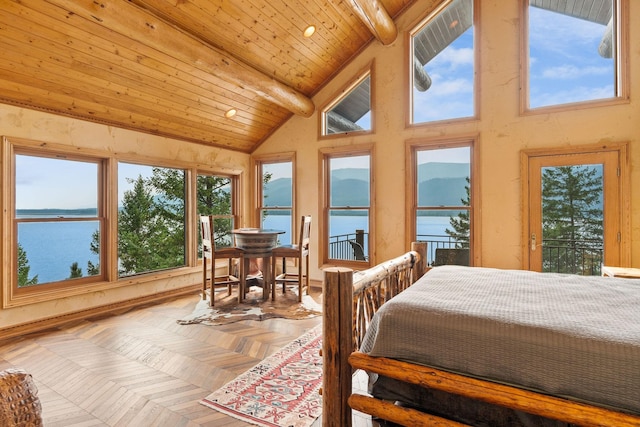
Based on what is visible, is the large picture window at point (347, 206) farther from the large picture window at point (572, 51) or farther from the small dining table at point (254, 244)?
the large picture window at point (572, 51)

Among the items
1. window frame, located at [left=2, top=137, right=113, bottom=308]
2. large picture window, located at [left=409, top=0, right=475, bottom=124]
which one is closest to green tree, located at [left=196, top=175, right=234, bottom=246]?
window frame, located at [left=2, top=137, right=113, bottom=308]

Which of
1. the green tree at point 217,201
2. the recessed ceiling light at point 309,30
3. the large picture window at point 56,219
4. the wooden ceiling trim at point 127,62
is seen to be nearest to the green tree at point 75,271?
the large picture window at point 56,219

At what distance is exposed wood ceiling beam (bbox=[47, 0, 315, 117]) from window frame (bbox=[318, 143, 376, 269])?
0.99 m

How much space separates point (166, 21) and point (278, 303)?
3.36m

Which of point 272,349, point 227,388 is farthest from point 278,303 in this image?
point 227,388

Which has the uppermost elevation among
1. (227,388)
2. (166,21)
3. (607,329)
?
(166,21)

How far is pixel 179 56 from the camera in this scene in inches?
131

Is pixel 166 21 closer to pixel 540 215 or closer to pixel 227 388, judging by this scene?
pixel 227 388

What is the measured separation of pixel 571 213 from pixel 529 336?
3197 millimetres

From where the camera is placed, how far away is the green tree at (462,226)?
170 inches

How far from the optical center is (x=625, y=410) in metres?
1.18

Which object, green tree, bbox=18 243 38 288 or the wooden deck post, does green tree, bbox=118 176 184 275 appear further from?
the wooden deck post

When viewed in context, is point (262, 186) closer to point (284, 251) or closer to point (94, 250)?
point (284, 251)

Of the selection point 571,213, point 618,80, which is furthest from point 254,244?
point 618,80
